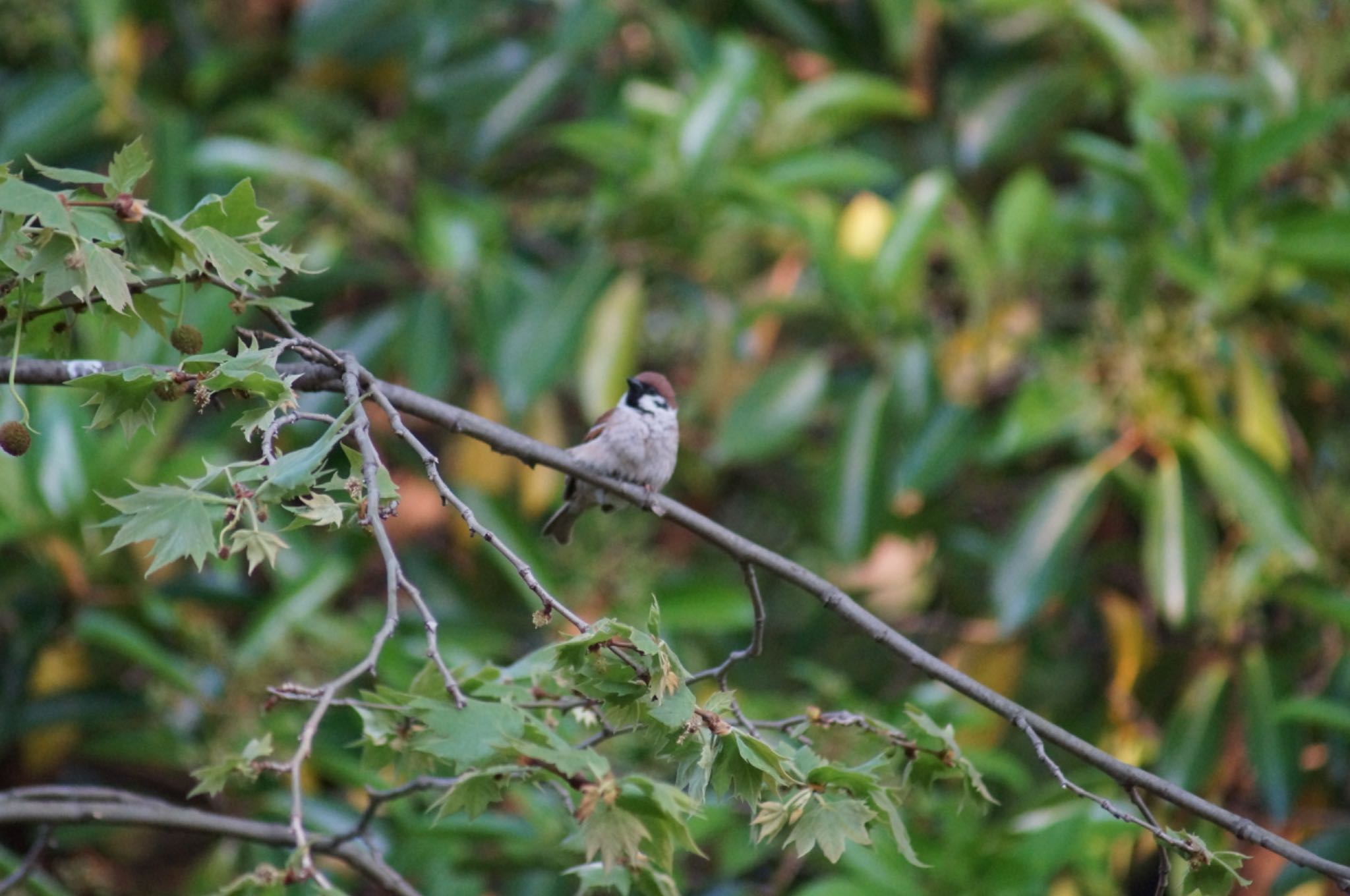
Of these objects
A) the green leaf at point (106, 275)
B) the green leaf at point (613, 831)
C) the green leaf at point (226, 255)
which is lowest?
the green leaf at point (613, 831)

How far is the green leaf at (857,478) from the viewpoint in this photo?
11.5 feet

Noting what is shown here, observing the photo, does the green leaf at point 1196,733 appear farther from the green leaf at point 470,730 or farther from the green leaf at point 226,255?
the green leaf at point 226,255

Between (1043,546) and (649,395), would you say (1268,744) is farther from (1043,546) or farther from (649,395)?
(649,395)

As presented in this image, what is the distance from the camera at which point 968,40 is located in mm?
4441

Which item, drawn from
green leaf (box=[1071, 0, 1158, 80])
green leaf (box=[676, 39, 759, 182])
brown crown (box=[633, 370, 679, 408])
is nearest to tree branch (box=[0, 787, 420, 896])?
brown crown (box=[633, 370, 679, 408])

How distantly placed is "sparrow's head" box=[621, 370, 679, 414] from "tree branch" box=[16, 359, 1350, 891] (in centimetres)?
114

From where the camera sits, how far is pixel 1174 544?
331 cm

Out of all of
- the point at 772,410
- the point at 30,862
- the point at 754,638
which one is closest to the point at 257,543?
the point at 754,638

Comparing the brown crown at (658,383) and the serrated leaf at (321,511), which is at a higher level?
the serrated leaf at (321,511)

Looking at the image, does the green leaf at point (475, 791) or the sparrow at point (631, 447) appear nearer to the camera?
the green leaf at point (475, 791)

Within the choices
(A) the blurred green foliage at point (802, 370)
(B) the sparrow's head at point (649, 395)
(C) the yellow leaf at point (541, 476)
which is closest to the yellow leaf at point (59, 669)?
(A) the blurred green foliage at point (802, 370)

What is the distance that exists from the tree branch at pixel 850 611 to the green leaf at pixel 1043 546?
5.23ft

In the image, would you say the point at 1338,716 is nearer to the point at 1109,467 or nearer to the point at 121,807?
the point at 1109,467

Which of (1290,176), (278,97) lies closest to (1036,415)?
(1290,176)
